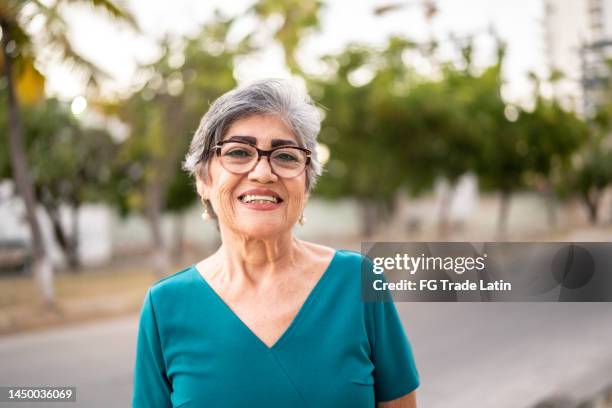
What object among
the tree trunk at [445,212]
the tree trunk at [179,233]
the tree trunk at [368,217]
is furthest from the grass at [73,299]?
the tree trunk at [368,217]

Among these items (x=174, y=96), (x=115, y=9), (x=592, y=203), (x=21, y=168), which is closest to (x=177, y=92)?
(x=174, y=96)

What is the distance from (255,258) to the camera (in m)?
1.33

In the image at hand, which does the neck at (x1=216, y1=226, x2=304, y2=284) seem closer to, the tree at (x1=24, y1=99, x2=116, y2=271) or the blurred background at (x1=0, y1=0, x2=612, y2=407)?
the blurred background at (x1=0, y1=0, x2=612, y2=407)

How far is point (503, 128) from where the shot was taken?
1367 centimetres

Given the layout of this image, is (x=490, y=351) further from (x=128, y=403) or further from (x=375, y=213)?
(x=375, y=213)

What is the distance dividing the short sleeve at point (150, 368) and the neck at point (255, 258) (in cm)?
18

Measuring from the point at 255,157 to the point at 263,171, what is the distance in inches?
1.3

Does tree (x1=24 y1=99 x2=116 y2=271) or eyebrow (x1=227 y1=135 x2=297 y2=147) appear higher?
tree (x1=24 y1=99 x2=116 y2=271)

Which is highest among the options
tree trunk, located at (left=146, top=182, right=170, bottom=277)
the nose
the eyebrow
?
tree trunk, located at (left=146, top=182, right=170, bottom=277)

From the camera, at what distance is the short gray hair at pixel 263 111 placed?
1.23 m

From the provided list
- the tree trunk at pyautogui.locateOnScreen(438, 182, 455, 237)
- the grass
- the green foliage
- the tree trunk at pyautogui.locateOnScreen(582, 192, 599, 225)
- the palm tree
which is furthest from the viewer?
the tree trunk at pyautogui.locateOnScreen(438, 182, 455, 237)

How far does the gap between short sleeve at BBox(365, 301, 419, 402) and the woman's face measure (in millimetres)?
249

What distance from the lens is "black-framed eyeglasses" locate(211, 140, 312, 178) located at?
1237 mm

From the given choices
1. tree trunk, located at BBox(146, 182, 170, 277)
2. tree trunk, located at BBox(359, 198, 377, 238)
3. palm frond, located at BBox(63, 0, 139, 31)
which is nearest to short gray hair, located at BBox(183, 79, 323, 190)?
palm frond, located at BBox(63, 0, 139, 31)
